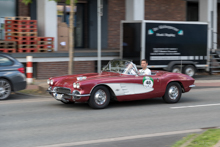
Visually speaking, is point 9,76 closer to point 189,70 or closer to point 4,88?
point 4,88

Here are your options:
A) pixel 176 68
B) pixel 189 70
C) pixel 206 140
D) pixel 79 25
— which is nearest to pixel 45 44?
pixel 79 25

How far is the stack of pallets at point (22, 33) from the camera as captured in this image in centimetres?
1599

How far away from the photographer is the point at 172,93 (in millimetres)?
10461

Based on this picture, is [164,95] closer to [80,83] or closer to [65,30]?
[80,83]

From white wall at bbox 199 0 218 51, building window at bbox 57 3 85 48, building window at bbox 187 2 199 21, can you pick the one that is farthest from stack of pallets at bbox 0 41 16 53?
building window at bbox 187 2 199 21

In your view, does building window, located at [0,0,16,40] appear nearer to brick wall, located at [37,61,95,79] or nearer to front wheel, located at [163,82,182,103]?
brick wall, located at [37,61,95,79]

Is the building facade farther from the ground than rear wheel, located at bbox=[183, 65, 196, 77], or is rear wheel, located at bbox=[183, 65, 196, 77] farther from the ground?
the building facade

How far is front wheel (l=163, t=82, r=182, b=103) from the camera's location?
1037 cm

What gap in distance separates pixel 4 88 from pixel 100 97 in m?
3.41

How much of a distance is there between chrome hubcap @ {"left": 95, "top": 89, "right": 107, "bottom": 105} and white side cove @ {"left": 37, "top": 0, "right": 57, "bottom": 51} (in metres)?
8.78

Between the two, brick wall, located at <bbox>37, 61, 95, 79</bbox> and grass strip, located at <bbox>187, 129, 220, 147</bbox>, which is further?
brick wall, located at <bbox>37, 61, 95, 79</bbox>

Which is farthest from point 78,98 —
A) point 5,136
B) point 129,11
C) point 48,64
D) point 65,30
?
point 129,11

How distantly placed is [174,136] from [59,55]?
1084 cm

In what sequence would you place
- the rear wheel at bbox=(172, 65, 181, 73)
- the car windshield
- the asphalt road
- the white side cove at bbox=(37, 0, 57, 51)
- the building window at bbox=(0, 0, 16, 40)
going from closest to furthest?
the asphalt road, the car windshield, the rear wheel at bbox=(172, 65, 181, 73), the white side cove at bbox=(37, 0, 57, 51), the building window at bbox=(0, 0, 16, 40)
